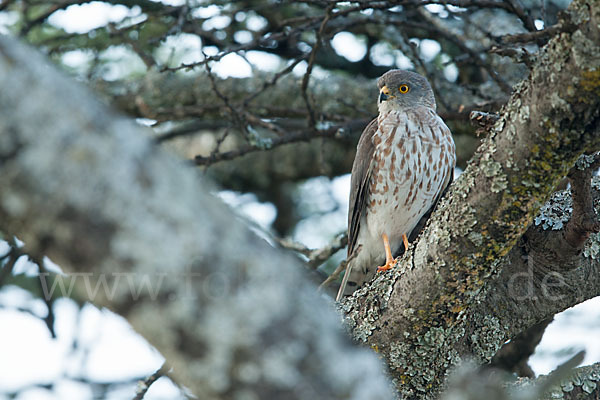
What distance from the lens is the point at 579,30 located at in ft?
5.98

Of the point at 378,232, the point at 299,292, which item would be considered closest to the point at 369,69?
the point at 378,232

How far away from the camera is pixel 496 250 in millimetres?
2357

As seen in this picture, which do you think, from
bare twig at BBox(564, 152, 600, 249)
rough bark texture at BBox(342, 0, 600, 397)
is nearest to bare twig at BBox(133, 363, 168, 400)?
rough bark texture at BBox(342, 0, 600, 397)

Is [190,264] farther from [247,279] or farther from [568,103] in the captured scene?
[568,103]

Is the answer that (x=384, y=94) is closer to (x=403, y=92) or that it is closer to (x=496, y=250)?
(x=403, y=92)

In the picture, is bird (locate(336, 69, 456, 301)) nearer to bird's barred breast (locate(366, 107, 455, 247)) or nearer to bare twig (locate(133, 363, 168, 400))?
bird's barred breast (locate(366, 107, 455, 247))

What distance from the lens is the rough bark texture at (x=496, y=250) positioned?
193 cm

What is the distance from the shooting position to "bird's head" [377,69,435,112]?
4598mm

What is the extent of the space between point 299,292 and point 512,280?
2.33 meters

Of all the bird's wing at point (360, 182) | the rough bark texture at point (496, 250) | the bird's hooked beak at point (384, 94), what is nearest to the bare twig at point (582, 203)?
the rough bark texture at point (496, 250)

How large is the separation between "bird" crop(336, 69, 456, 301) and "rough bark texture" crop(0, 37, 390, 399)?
3.02m

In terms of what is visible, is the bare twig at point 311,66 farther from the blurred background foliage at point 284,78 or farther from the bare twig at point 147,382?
the bare twig at point 147,382

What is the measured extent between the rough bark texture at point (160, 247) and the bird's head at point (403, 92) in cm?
362

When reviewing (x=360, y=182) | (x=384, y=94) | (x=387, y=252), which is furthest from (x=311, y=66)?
(x=387, y=252)
